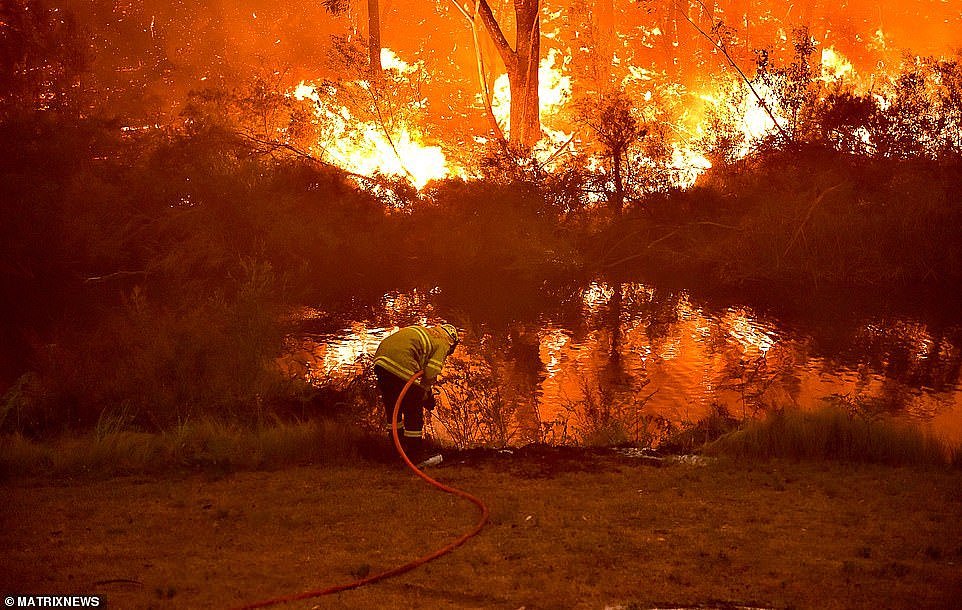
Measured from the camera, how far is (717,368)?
48.9ft

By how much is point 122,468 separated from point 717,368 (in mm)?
9173

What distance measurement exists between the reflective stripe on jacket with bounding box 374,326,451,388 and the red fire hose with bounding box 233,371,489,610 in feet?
0.35

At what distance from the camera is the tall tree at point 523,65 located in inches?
1047

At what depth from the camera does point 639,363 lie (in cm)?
1534

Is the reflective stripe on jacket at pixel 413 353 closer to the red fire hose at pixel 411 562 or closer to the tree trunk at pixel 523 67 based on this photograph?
the red fire hose at pixel 411 562

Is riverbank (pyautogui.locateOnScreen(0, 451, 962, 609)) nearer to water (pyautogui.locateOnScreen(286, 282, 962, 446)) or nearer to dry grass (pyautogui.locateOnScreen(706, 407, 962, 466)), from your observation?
dry grass (pyautogui.locateOnScreen(706, 407, 962, 466))

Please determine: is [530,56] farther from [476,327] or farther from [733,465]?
[733,465]

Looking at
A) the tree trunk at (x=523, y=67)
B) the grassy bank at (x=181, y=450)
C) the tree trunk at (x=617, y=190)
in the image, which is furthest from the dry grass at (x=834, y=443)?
the tree trunk at (x=523, y=67)

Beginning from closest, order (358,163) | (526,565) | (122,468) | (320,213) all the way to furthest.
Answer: (526,565) → (122,468) → (320,213) → (358,163)

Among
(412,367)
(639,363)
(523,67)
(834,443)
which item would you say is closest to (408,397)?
(412,367)

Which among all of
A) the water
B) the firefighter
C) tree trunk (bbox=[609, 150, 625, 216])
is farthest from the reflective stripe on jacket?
tree trunk (bbox=[609, 150, 625, 216])

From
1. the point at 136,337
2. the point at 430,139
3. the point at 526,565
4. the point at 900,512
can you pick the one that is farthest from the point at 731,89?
the point at 526,565

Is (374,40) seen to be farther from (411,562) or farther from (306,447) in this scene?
(411,562)

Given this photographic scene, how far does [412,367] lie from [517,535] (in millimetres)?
2591
